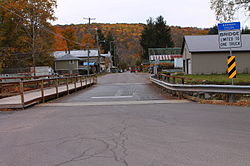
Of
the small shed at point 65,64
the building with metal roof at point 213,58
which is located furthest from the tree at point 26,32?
the small shed at point 65,64

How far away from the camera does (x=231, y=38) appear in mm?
13375

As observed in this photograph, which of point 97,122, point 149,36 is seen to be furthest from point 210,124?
point 149,36

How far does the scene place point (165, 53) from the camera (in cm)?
6600

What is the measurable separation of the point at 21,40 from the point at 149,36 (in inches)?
2012

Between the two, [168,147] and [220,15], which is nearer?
[168,147]

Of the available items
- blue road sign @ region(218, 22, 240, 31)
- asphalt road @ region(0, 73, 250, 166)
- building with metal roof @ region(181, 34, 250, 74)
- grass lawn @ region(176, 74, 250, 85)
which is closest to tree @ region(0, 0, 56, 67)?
building with metal roof @ region(181, 34, 250, 74)

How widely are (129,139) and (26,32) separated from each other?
42.7m

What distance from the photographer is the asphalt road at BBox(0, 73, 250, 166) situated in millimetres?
5008

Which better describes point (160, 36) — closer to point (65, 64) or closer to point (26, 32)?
point (65, 64)

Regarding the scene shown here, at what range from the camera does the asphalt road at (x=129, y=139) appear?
Result: 5.01 metres

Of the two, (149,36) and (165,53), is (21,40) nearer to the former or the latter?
(165,53)

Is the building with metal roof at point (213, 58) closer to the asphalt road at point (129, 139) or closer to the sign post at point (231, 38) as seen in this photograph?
the sign post at point (231, 38)

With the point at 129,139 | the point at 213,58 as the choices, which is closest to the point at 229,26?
the point at 129,139

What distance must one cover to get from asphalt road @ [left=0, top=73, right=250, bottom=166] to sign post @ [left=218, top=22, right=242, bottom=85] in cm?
382
